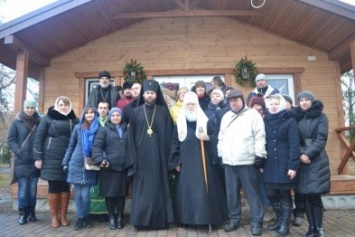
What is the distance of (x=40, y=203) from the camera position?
5.84 meters

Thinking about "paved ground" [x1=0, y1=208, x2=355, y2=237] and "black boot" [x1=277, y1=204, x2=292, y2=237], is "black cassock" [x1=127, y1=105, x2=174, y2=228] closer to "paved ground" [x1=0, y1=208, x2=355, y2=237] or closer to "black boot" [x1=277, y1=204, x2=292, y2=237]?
"paved ground" [x1=0, y1=208, x2=355, y2=237]

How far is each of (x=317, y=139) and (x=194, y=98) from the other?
1.60 meters

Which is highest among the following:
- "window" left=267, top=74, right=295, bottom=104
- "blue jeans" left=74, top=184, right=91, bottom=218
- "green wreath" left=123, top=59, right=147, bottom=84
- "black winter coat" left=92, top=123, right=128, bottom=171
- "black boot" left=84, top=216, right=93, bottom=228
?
"green wreath" left=123, top=59, right=147, bottom=84

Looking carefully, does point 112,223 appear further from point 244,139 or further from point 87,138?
point 244,139

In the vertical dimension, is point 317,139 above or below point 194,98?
below

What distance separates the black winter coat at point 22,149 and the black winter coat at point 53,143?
1.21 ft

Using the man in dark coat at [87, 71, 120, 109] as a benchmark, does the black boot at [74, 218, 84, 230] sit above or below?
below

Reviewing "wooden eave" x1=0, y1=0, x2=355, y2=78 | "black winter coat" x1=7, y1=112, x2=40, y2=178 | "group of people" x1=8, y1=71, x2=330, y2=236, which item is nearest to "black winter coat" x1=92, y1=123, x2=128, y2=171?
"group of people" x1=8, y1=71, x2=330, y2=236

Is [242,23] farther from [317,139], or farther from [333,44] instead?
[317,139]

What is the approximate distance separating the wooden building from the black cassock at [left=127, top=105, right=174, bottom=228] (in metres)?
3.26

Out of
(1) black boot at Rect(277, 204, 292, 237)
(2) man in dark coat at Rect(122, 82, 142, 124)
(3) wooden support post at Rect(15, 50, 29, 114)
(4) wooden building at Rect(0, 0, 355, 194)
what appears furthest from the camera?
(4) wooden building at Rect(0, 0, 355, 194)

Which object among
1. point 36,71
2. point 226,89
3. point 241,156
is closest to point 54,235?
point 241,156

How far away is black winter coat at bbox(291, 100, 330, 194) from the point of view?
380 centimetres

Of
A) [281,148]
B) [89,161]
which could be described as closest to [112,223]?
[89,161]
